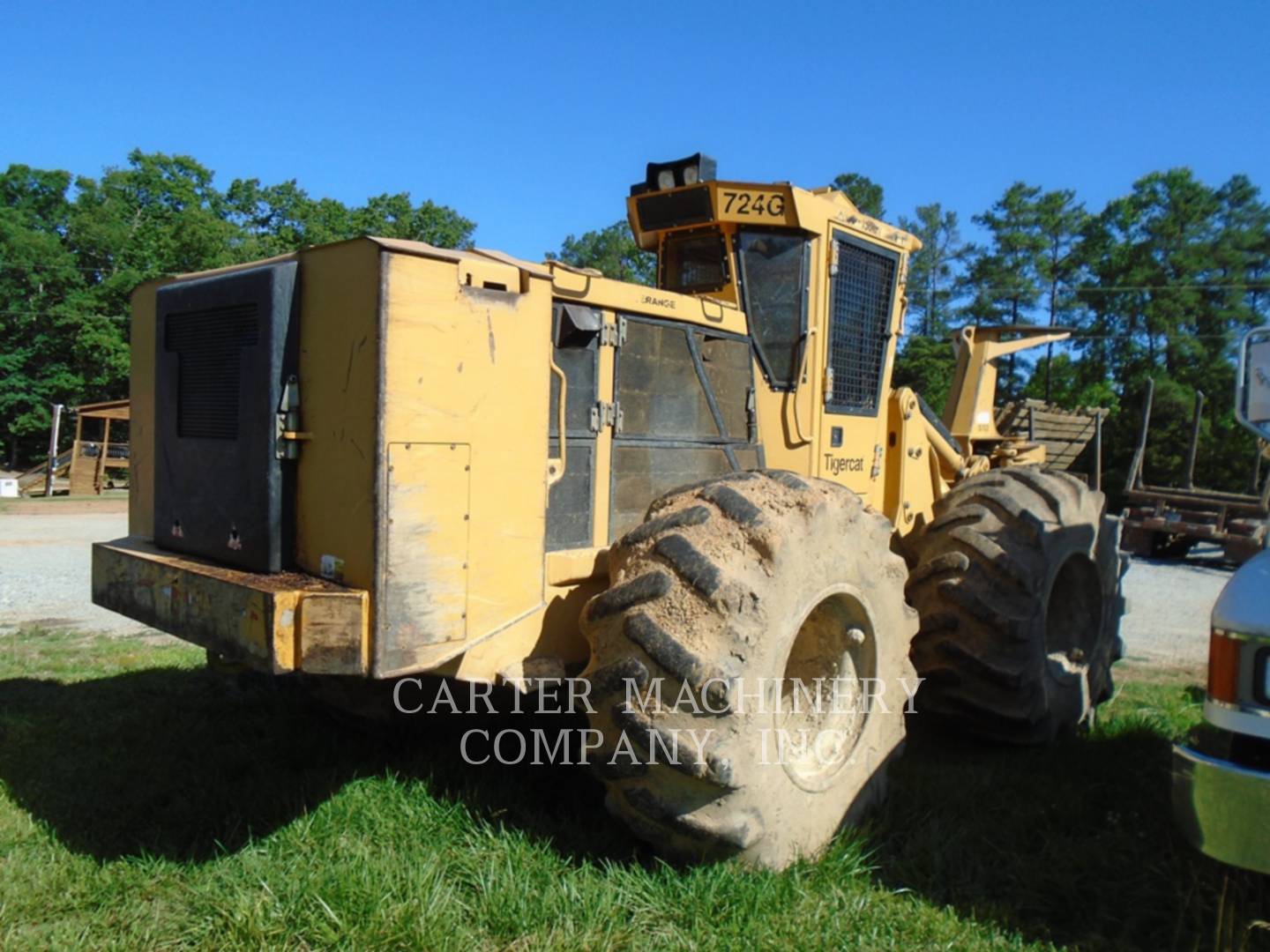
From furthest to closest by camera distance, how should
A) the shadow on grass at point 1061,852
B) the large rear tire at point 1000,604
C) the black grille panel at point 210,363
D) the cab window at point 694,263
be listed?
1. the cab window at point 694,263
2. the large rear tire at point 1000,604
3. the black grille panel at point 210,363
4. the shadow on grass at point 1061,852

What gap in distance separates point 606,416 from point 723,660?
1.21 metres

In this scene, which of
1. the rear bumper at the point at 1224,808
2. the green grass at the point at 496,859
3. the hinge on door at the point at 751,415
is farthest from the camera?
the hinge on door at the point at 751,415

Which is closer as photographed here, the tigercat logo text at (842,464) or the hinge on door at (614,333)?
the hinge on door at (614,333)

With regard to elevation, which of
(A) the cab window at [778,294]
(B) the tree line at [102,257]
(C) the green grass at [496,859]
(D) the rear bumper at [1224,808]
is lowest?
(C) the green grass at [496,859]

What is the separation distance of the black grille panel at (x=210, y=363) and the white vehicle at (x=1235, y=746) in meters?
3.24

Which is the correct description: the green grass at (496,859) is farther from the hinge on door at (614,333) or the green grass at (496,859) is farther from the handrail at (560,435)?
the hinge on door at (614,333)

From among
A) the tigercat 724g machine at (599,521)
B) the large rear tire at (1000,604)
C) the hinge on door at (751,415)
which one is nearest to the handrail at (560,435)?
the tigercat 724g machine at (599,521)

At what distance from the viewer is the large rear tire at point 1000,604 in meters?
4.69

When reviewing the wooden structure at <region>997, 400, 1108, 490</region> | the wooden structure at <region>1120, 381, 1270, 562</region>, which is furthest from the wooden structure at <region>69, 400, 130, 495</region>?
the wooden structure at <region>1120, 381, 1270, 562</region>

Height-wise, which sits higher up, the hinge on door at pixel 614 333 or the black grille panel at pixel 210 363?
the hinge on door at pixel 614 333

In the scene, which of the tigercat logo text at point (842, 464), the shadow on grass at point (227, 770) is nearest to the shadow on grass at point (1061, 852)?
the shadow on grass at point (227, 770)

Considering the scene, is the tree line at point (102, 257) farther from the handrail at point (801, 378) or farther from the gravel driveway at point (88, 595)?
the handrail at point (801, 378)

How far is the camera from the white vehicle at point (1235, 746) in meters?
2.71

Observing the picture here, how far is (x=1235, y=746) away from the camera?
289 centimetres
